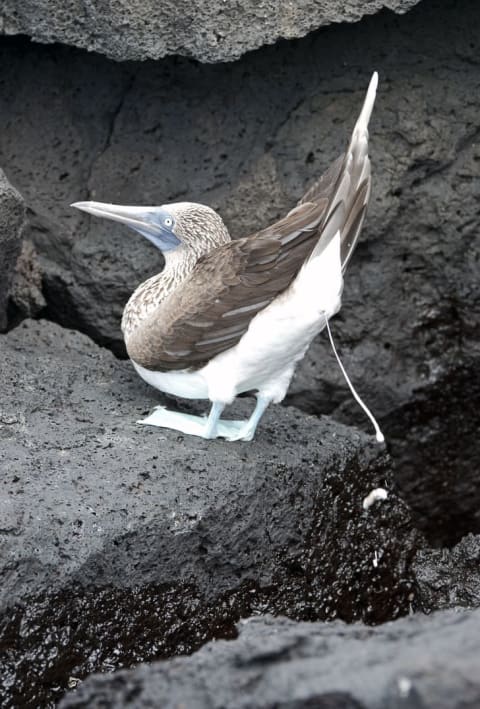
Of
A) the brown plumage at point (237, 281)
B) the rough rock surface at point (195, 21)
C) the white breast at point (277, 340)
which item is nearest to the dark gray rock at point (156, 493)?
the white breast at point (277, 340)

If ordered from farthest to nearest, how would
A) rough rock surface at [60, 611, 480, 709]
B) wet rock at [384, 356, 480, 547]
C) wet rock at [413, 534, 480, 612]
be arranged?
wet rock at [384, 356, 480, 547]
wet rock at [413, 534, 480, 612]
rough rock surface at [60, 611, 480, 709]

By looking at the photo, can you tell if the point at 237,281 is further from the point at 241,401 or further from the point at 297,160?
the point at 297,160

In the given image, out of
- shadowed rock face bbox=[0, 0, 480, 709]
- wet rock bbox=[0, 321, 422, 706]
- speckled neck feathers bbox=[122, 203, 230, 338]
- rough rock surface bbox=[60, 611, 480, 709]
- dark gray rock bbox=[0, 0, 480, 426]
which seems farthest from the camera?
dark gray rock bbox=[0, 0, 480, 426]

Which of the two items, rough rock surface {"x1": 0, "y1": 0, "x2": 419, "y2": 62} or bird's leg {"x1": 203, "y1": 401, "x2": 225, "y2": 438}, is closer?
bird's leg {"x1": 203, "y1": 401, "x2": 225, "y2": 438}

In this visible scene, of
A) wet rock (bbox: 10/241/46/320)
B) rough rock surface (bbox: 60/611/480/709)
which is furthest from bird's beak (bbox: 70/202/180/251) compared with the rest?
rough rock surface (bbox: 60/611/480/709)

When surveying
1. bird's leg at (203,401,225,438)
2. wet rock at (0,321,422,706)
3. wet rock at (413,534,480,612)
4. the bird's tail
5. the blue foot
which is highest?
the bird's tail

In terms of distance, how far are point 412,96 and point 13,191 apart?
6.00 ft

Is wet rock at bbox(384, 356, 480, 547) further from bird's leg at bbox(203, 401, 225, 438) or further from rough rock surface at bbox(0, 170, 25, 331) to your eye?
rough rock surface at bbox(0, 170, 25, 331)

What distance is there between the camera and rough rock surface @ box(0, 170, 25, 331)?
453 centimetres

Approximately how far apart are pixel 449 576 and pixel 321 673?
8.44 feet

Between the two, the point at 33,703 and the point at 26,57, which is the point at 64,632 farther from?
the point at 26,57

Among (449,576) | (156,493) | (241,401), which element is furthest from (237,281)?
(449,576)

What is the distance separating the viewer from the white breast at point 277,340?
3969 millimetres

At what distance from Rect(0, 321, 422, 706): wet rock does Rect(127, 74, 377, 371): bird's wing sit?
0.36 m
